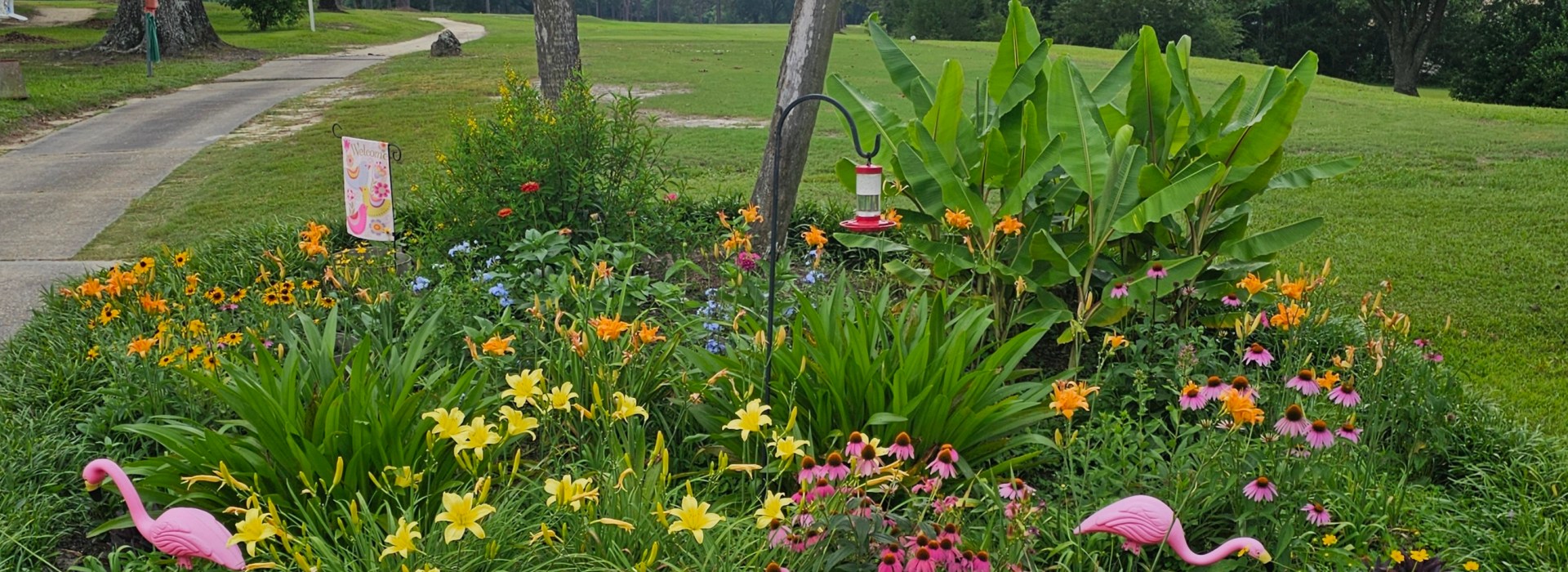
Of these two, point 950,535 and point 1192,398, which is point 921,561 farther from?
point 1192,398

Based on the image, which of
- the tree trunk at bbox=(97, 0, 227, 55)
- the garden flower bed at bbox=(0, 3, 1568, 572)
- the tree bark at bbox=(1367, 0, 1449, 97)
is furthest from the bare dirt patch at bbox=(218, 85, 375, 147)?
the tree bark at bbox=(1367, 0, 1449, 97)

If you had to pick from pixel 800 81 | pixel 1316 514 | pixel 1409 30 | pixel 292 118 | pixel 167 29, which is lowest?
pixel 292 118

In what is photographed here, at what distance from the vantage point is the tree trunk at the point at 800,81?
5617 mm

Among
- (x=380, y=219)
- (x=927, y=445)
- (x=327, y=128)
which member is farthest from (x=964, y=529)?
(x=327, y=128)

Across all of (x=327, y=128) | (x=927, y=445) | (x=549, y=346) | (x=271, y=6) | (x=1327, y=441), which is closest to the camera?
(x=1327, y=441)

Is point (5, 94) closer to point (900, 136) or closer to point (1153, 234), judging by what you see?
point (900, 136)

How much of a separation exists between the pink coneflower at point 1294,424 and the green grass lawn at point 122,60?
1401 centimetres

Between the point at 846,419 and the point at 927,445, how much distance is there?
0.81 feet

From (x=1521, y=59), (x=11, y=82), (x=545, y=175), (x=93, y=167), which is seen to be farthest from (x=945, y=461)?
(x=1521, y=59)

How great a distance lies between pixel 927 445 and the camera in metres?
3.26

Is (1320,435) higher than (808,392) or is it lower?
higher

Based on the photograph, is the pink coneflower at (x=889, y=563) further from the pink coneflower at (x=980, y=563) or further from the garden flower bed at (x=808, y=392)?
the pink coneflower at (x=980, y=563)

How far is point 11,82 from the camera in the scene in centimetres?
1457

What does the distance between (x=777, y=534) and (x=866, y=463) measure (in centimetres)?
25
